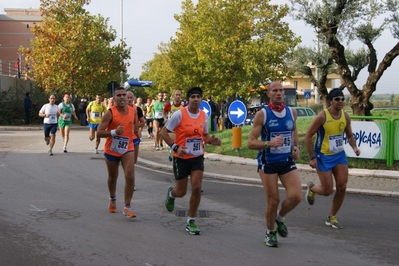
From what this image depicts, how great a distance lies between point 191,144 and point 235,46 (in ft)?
104

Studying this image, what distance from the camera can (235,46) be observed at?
39.0m

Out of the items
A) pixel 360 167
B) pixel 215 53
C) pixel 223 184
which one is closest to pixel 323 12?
pixel 360 167

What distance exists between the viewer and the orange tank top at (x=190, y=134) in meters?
7.75

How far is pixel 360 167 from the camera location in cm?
1419

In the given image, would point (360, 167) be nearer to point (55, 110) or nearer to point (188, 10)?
point (55, 110)

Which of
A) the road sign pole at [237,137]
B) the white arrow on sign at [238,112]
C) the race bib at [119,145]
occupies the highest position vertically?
the white arrow on sign at [238,112]

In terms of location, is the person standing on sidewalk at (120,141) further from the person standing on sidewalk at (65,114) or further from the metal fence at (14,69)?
the metal fence at (14,69)

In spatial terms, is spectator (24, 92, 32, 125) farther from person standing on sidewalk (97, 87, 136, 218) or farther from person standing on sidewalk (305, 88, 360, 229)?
person standing on sidewalk (305, 88, 360, 229)

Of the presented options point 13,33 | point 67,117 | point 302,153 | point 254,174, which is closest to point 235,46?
point 67,117

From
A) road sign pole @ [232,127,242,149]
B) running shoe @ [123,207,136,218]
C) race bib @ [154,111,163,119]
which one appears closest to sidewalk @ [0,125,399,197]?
road sign pole @ [232,127,242,149]

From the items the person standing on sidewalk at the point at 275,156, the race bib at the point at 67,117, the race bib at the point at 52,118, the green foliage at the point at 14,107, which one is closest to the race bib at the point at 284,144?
Answer: the person standing on sidewalk at the point at 275,156

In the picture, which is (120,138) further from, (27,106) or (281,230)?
(27,106)

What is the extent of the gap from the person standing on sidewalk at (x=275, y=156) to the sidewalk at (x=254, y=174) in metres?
4.80

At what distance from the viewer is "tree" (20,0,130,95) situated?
37.7m
